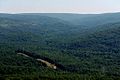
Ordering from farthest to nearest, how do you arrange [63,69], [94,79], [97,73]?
1. [63,69]
2. [97,73]
3. [94,79]

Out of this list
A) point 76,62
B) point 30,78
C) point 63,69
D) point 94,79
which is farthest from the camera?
point 76,62

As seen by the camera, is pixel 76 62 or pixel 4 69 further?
pixel 76 62

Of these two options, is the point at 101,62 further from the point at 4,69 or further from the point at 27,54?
the point at 4,69

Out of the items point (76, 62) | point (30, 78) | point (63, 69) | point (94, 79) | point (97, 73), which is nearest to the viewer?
point (30, 78)

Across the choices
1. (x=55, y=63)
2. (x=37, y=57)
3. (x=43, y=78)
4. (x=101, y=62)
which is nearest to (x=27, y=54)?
(x=37, y=57)

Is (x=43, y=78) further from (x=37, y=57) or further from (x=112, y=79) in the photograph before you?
(x=37, y=57)

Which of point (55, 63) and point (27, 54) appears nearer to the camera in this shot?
point (55, 63)

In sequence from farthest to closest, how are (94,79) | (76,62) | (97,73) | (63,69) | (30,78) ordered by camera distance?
(76,62) → (63,69) → (97,73) → (94,79) → (30,78)

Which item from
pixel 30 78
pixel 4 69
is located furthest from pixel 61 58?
pixel 30 78

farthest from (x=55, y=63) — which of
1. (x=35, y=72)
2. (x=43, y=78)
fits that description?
(x=43, y=78)
